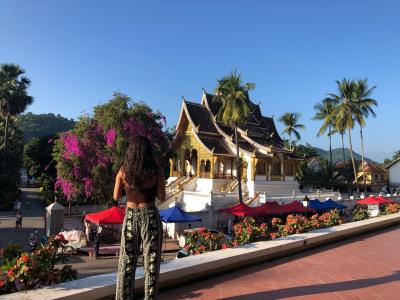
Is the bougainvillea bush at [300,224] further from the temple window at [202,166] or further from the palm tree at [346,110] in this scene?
the palm tree at [346,110]

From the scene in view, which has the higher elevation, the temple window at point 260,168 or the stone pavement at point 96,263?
the temple window at point 260,168

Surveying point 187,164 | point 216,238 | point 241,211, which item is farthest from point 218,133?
point 216,238

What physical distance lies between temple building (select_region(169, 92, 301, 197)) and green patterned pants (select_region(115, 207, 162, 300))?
26.1 m

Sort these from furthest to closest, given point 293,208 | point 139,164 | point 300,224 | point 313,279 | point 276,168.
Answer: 1. point 276,168
2. point 293,208
3. point 300,224
4. point 313,279
5. point 139,164

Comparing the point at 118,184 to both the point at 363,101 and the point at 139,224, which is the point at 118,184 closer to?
the point at 139,224

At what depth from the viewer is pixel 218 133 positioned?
109 feet

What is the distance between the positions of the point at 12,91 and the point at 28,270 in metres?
39.8

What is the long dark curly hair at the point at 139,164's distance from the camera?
3.40m

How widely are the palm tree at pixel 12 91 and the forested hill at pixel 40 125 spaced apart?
52.3m

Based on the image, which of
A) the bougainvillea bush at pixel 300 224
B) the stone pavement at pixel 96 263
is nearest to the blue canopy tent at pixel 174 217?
the stone pavement at pixel 96 263

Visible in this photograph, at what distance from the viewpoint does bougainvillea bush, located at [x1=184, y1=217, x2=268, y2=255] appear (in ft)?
19.4

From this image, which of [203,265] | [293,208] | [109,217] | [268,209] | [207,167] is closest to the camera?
[203,265]

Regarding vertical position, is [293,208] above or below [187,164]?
below

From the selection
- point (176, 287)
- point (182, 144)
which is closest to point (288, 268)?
point (176, 287)
